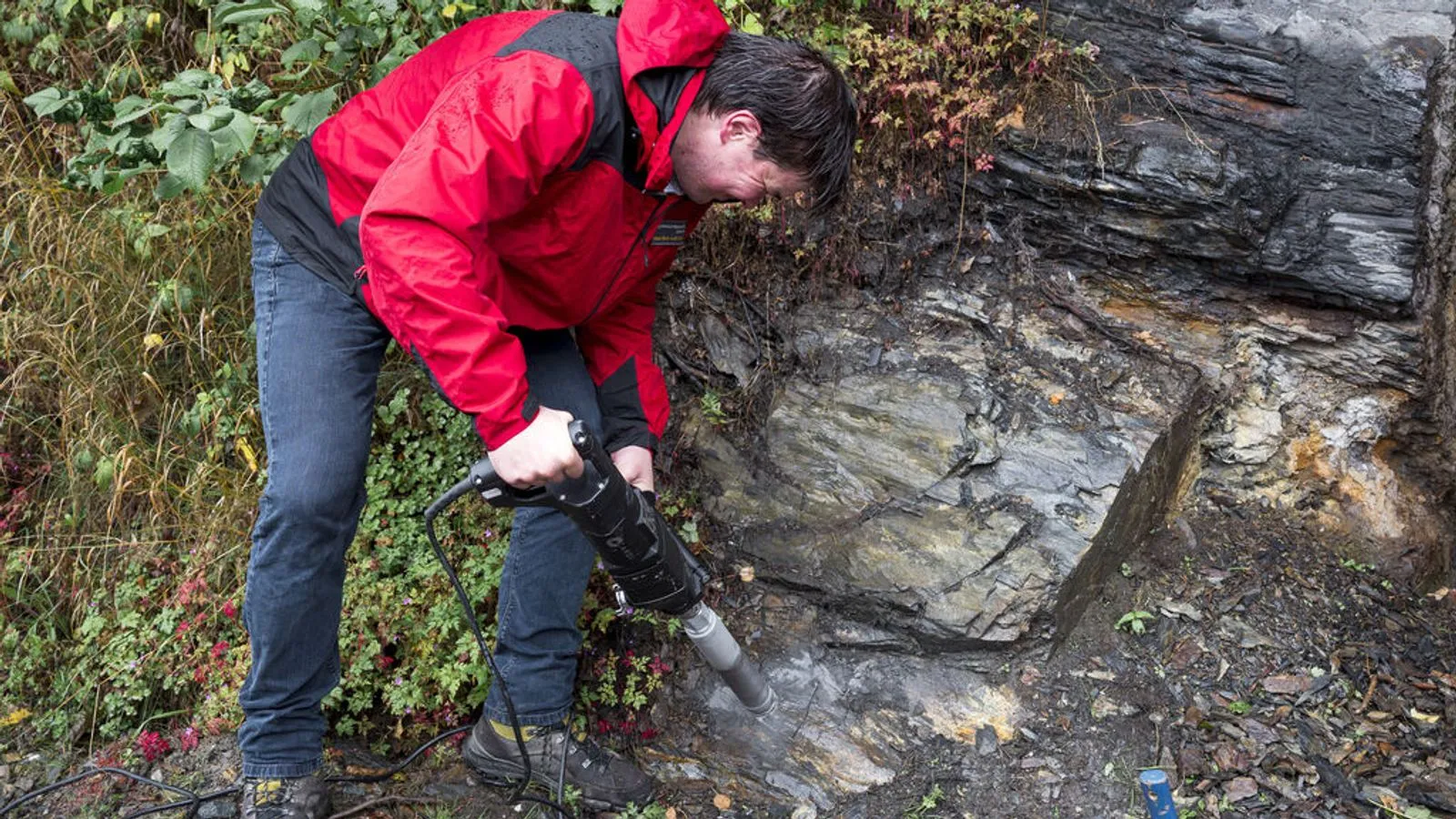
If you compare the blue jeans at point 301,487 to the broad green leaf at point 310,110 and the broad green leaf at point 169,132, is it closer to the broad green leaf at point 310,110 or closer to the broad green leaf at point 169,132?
the broad green leaf at point 169,132

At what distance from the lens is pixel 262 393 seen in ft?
8.84

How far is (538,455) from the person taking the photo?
2.32 meters

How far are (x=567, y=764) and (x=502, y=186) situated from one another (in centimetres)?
172

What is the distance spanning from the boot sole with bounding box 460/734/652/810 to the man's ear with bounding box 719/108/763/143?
1836 millimetres

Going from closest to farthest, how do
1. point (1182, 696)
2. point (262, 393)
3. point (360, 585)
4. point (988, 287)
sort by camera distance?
point (262, 393) < point (1182, 696) < point (360, 585) < point (988, 287)

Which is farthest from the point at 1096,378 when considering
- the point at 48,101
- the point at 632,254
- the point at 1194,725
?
the point at 48,101

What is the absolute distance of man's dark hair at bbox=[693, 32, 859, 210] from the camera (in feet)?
8.04

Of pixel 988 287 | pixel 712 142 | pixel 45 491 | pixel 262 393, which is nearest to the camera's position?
pixel 712 142

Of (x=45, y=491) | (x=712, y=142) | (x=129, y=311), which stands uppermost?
(x=712, y=142)

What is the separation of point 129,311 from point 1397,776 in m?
4.49

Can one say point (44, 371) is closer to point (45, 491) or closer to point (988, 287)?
point (45, 491)

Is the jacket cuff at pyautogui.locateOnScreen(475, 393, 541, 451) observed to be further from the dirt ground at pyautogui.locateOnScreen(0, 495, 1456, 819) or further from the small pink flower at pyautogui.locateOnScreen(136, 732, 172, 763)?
the small pink flower at pyautogui.locateOnScreen(136, 732, 172, 763)

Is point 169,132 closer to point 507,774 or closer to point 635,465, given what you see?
point 635,465

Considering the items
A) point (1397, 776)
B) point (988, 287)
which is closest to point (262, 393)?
point (988, 287)
